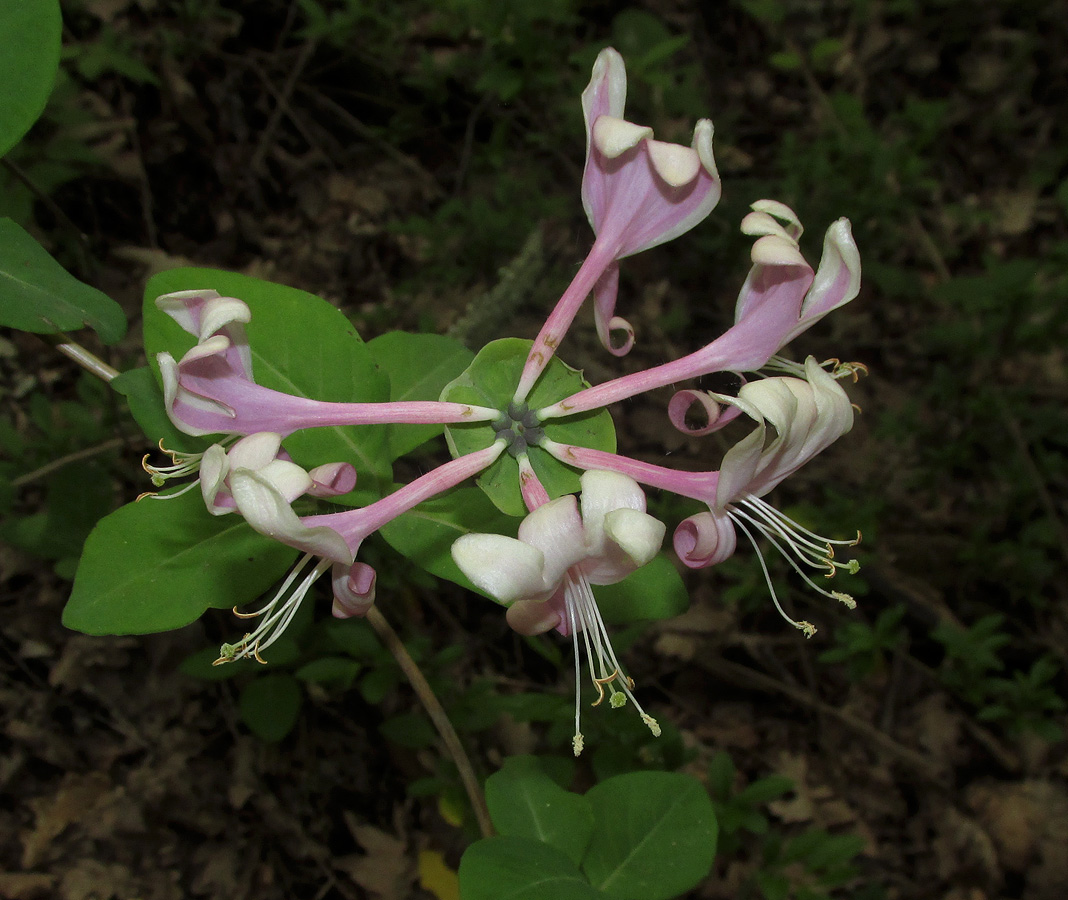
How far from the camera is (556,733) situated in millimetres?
2047

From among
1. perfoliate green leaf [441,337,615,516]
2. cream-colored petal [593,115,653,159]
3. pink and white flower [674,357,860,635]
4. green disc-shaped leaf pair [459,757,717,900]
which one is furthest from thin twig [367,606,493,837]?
cream-colored petal [593,115,653,159]

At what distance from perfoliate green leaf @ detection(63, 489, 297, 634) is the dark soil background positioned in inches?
37.7

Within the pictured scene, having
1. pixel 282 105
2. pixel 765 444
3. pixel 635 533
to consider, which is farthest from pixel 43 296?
pixel 282 105

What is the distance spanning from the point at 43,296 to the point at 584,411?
72 cm

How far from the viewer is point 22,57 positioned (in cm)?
107

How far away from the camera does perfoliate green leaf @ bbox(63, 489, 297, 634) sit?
1098 mm

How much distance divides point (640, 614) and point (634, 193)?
0.61m

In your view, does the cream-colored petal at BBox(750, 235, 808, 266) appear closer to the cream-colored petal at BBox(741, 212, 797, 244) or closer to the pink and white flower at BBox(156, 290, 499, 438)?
the cream-colored petal at BBox(741, 212, 797, 244)

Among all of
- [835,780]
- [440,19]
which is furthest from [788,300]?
[440,19]

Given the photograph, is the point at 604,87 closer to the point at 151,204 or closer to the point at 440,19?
Answer: the point at 151,204

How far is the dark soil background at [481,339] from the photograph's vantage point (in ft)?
7.50

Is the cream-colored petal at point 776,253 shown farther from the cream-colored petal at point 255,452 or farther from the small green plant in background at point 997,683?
the small green plant in background at point 997,683

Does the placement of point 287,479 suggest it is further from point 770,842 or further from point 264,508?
point 770,842

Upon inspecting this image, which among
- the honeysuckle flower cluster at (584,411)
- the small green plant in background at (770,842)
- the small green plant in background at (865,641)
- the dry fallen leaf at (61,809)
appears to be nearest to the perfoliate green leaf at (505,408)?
the honeysuckle flower cluster at (584,411)
